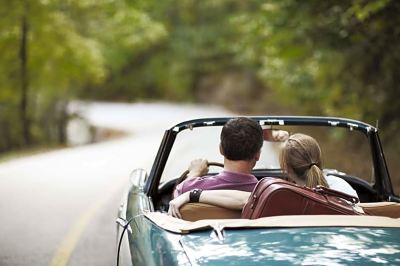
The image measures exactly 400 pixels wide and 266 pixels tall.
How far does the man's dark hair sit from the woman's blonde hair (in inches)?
8.9

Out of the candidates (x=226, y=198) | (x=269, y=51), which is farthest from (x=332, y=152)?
(x=226, y=198)

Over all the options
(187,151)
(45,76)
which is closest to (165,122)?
(45,76)

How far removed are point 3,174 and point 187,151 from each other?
519cm

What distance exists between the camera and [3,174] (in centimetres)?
1339

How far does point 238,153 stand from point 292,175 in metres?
0.39

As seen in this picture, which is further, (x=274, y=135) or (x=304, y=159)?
(x=274, y=135)

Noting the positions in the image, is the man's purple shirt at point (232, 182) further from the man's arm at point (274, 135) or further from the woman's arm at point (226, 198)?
the man's arm at point (274, 135)

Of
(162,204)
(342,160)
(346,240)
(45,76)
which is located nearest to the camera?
(346,240)

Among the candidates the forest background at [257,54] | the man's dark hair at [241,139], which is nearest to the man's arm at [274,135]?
the man's dark hair at [241,139]

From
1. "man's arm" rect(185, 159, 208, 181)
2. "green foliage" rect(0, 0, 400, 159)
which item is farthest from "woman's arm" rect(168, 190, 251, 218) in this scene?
"green foliage" rect(0, 0, 400, 159)

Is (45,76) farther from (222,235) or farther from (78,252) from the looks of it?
(222,235)

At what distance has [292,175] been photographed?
3.84m

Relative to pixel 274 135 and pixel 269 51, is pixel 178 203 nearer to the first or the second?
pixel 274 135

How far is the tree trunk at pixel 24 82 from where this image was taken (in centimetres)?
2108
